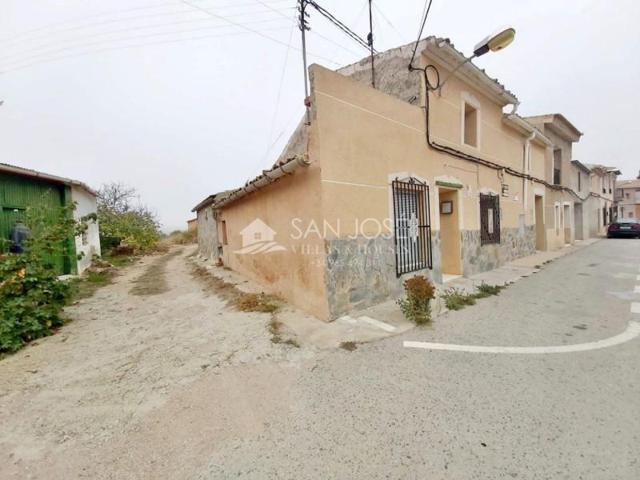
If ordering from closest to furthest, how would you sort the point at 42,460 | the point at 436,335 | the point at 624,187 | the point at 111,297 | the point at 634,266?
1. the point at 42,460
2. the point at 436,335
3. the point at 111,297
4. the point at 634,266
5. the point at 624,187

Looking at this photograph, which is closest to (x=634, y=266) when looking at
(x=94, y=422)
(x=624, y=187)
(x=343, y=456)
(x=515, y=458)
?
(x=515, y=458)

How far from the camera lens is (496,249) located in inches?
348

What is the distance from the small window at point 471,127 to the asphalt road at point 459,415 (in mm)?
5837

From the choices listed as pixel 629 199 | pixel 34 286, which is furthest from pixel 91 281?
pixel 629 199

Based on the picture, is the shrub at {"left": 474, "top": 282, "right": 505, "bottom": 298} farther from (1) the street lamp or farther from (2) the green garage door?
(2) the green garage door

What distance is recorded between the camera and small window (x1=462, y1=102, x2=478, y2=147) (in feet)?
26.4

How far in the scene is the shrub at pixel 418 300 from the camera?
4223 mm

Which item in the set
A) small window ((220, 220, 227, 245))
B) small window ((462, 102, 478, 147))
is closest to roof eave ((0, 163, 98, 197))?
small window ((220, 220, 227, 245))

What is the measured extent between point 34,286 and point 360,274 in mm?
5024

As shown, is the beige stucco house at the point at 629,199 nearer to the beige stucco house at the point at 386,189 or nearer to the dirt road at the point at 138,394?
the beige stucco house at the point at 386,189

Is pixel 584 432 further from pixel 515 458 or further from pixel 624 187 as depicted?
pixel 624 187

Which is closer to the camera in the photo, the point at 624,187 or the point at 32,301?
the point at 32,301

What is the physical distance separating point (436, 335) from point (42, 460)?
3.96 metres

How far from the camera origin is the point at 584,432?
199cm
